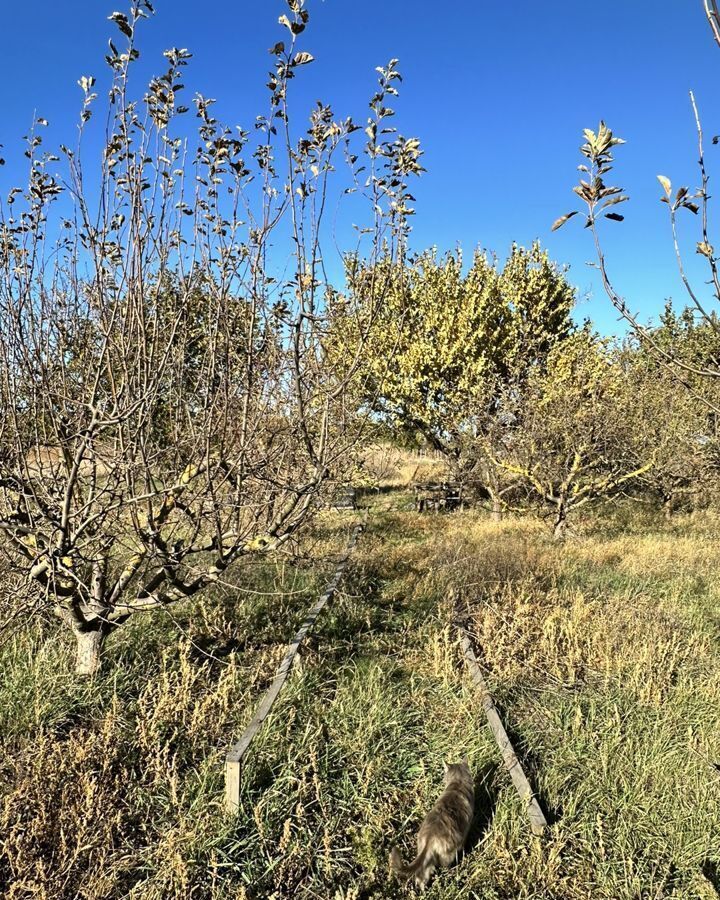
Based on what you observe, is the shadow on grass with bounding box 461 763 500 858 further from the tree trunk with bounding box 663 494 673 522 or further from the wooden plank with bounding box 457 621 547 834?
the tree trunk with bounding box 663 494 673 522

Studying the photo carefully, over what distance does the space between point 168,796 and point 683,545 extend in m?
9.77

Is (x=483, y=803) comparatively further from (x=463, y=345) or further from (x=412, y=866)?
(x=463, y=345)

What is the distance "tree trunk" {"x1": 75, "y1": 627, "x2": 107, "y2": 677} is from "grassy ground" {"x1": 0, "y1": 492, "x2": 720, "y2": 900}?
161mm

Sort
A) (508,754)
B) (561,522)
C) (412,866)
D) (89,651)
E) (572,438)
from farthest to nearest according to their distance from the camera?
(561,522) → (572,438) → (89,651) → (508,754) → (412,866)

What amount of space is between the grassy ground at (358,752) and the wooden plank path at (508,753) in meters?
0.08

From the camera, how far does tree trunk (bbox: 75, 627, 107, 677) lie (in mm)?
4496

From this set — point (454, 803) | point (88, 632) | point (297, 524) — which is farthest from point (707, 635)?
point (88, 632)

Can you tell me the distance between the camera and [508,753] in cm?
386

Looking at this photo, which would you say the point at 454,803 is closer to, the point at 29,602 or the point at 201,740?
the point at 201,740

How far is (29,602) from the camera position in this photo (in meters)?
4.11

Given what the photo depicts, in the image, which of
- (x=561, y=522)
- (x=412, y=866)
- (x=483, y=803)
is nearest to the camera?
(x=412, y=866)

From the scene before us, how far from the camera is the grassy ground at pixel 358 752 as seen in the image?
299cm

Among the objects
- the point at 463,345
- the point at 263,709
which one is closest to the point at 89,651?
the point at 263,709

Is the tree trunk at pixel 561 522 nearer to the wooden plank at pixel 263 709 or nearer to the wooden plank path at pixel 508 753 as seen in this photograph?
the wooden plank at pixel 263 709
